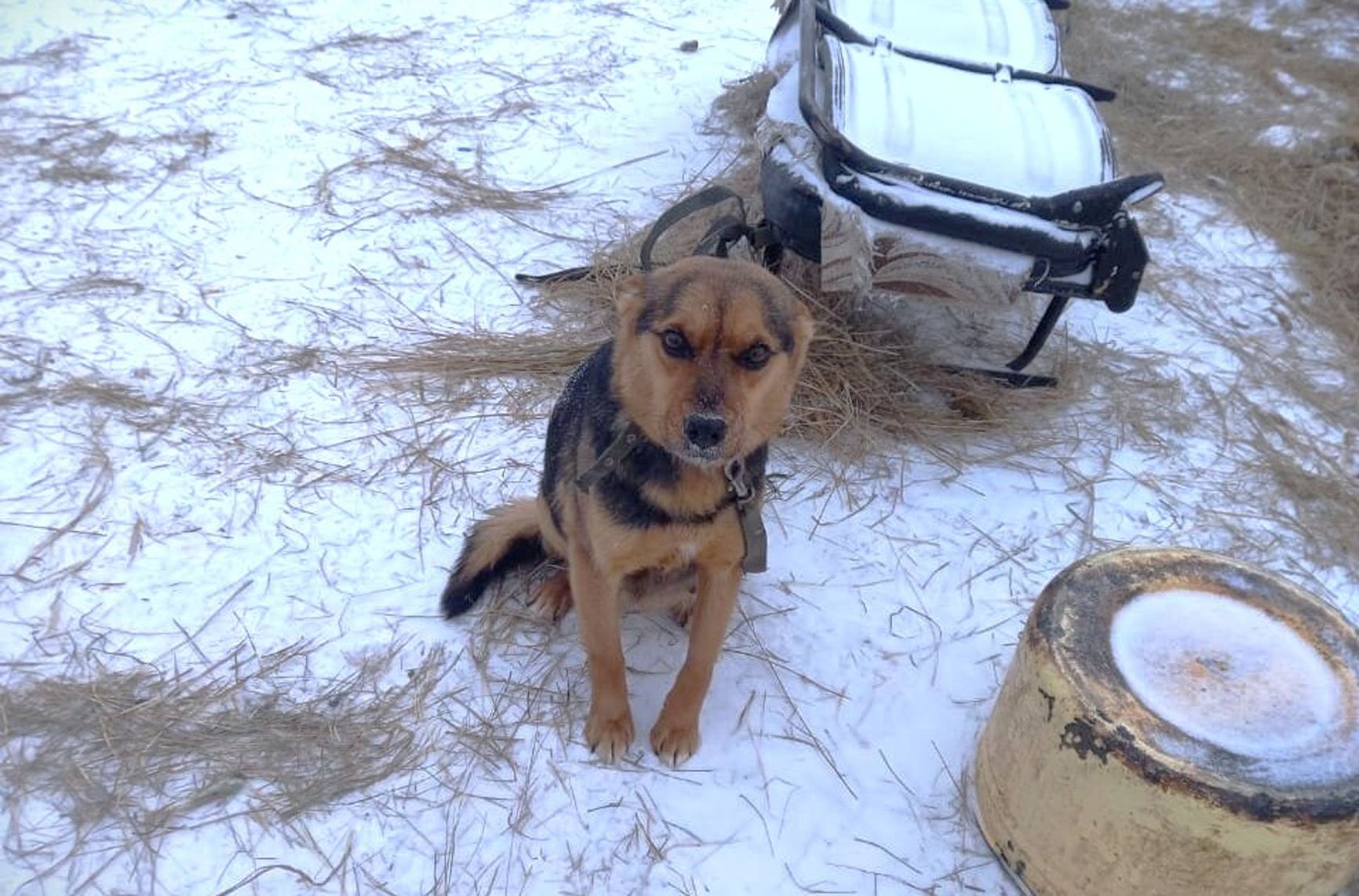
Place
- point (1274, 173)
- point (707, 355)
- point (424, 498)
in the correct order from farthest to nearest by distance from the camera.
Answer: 1. point (1274, 173)
2. point (424, 498)
3. point (707, 355)

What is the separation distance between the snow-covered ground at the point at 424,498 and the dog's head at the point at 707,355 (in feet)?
3.53

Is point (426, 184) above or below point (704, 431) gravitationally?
below

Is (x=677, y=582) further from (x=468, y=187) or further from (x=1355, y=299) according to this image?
(x=1355, y=299)

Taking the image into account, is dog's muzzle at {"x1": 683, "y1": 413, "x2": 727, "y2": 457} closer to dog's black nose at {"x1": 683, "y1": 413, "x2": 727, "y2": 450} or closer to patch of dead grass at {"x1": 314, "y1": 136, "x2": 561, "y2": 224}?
dog's black nose at {"x1": 683, "y1": 413, "x2": 727, "y2": 450}

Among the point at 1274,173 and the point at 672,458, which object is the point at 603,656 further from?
the point at 1274,173

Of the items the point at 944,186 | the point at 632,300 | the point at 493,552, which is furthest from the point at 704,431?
the point at 944,186

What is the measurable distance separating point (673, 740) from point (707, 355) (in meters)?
1.22

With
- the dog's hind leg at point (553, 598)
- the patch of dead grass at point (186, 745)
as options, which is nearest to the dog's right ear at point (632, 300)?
the dog's hind leg at point (553, 598)

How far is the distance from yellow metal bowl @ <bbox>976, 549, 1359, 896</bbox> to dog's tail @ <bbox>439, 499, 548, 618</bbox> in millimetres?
1609

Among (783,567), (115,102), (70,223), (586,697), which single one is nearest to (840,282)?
(783,567)

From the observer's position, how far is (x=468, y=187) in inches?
219

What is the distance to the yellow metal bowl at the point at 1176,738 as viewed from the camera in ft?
7.66

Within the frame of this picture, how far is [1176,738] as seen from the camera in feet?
7.95

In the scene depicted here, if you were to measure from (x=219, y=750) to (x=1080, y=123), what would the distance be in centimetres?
406
